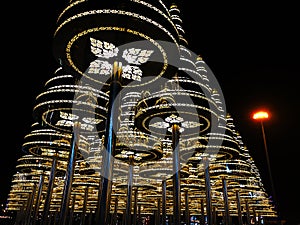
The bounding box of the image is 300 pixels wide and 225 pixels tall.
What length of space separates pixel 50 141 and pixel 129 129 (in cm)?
600

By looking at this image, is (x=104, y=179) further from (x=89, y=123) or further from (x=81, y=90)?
(x=89, y=123)

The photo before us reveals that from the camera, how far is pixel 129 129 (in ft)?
70.3

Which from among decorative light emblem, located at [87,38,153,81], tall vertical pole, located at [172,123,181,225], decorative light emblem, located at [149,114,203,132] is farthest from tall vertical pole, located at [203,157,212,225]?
decorative light emblem, located at [87,38,153,81]

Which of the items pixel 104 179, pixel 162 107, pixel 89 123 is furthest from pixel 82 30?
pixel 89 123

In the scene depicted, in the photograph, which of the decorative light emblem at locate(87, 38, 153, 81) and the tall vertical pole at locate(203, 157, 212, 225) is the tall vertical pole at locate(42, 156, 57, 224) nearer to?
the decorative light emblem at locate(87, 38, 153, 81)

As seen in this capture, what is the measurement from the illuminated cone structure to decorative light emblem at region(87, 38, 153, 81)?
0.03m

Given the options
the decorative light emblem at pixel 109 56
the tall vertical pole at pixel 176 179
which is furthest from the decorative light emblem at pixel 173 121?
the decorative light emblem at pixel 109 56

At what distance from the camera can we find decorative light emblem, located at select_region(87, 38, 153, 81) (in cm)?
870

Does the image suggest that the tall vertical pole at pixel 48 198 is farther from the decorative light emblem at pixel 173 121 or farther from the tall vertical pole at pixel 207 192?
the tall vertical pole at pixel 207 192

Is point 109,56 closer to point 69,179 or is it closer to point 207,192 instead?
point 69,179

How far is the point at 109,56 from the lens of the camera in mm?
9062

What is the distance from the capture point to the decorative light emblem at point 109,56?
8.70 meters

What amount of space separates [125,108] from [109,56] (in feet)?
49.7

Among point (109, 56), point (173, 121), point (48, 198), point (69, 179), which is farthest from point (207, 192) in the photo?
point (109, 56)
